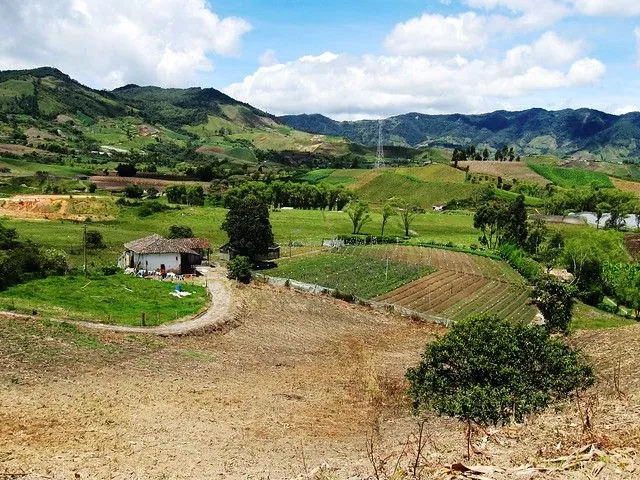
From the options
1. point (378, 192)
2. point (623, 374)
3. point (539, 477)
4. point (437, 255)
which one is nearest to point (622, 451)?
point (539, 477)

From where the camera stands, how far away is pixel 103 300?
158 ft

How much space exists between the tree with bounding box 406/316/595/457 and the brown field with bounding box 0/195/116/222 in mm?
83023

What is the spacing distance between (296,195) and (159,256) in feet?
252

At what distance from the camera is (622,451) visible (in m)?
13.4

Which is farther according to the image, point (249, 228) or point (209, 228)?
point (209, 228)

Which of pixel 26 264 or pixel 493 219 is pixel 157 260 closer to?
pixel 26 264

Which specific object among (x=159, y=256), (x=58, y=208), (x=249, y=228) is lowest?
(x=159, y=256)

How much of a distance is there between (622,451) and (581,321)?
163 ft

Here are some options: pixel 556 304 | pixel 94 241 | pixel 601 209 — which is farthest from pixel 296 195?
pixel 556 304

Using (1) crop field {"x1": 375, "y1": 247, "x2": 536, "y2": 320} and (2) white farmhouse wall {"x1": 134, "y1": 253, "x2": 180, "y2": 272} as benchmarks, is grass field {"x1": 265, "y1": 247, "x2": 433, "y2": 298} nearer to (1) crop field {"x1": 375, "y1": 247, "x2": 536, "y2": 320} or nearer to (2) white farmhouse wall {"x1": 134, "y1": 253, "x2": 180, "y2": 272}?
(1) crop field {"x1": 375, "y1": 247, "x2": 536, "y2": 320}

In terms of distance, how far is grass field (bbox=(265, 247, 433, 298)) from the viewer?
6460 centimetres

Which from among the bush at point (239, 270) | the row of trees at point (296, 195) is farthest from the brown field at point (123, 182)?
the bush at point (239, 270)

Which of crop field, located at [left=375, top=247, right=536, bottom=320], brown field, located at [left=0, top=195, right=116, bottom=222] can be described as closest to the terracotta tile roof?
crop field, located at [left=375, top=247, right=536, bottom=320]

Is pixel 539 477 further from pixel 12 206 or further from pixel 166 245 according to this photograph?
pixel 12 206
